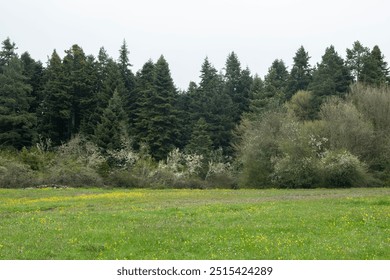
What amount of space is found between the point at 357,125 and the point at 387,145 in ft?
14.6

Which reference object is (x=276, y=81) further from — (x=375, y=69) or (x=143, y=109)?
(x=143, y=109)

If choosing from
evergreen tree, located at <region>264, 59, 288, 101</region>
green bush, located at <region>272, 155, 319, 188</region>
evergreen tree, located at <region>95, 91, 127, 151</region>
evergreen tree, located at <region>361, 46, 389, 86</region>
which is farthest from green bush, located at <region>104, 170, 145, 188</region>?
evergreen tree, located at <region>361, 46, 389, 86</region>

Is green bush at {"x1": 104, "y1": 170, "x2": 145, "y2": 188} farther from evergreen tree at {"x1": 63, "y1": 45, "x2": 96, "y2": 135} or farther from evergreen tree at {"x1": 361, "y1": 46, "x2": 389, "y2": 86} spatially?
evergreen tree at {"x1": 361, "y1": 46, "x2": 389, "y2": 86}

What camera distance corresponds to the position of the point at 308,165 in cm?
4556

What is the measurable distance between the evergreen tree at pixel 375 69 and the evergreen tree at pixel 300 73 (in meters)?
16.9

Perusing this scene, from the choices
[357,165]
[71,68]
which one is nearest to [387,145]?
[357,165]

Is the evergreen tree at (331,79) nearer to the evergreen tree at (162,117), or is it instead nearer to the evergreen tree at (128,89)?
the evergreen tree at (162,117)

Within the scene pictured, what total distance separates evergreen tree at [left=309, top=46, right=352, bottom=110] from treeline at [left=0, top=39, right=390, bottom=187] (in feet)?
0.62

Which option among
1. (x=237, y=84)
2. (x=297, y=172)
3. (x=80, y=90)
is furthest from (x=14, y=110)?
(x=297, y=172)

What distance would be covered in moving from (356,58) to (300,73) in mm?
15849

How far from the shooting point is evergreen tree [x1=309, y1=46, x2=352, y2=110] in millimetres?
72250

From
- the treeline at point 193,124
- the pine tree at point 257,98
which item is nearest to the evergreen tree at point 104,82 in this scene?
the treeline at point 193,124

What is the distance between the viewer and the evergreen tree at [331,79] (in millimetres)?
72250

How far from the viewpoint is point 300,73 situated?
9081cm
